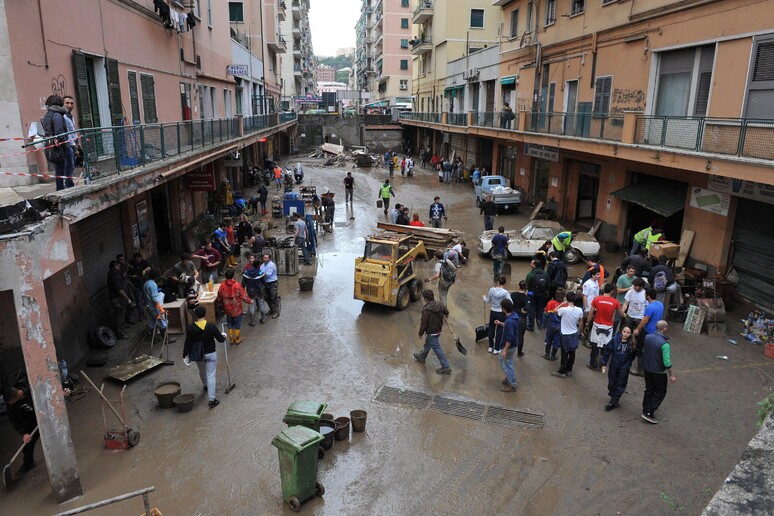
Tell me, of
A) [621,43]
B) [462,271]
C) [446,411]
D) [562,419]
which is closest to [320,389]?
[446,411]

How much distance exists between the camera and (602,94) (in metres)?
20.3

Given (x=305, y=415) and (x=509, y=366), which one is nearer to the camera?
(x=305, y=415)

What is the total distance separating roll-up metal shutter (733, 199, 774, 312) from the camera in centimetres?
1283

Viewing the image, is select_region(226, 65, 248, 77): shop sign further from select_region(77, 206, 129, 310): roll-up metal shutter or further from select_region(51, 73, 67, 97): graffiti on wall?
select_region(51, 73, 67, 97): graffiti on wall

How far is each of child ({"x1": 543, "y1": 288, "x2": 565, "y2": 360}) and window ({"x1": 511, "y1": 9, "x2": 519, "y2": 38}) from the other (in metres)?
22.6

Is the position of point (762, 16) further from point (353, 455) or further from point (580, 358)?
point (353, 455)

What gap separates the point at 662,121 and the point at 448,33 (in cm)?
3357

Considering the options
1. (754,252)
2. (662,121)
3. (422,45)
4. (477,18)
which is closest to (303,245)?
(662,121)

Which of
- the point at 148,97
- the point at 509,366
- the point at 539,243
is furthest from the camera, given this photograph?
the point at 539,243

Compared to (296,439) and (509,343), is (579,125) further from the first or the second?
(296,439)

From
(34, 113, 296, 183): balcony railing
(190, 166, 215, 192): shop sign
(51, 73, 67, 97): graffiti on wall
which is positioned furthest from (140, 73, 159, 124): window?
Result: (51, 73, 67, 97): graffiti on wall

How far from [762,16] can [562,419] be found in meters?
11.3

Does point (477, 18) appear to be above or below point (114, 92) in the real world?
above

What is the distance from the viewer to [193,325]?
8797 mm
